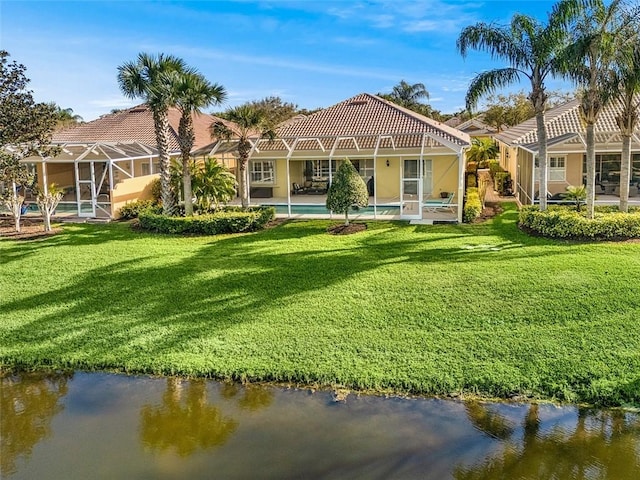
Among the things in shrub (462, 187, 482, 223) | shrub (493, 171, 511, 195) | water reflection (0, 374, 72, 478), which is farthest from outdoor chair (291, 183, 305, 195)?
water reflection (0, 374, 72, 478)

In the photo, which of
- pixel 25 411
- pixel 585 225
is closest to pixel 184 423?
pixel 25 411

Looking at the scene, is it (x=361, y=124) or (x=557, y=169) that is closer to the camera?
(x=557, y=169)

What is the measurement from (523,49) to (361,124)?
10584 mm

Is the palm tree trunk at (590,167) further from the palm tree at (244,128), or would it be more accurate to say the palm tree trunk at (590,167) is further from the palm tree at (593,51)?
the palm tree at (244,128)

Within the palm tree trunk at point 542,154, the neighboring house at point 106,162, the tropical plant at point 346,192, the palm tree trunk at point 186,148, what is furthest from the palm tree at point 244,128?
the palm tree trunk at point 542,154

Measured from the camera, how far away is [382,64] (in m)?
31.3

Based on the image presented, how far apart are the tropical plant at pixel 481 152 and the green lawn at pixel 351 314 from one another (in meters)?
23.4

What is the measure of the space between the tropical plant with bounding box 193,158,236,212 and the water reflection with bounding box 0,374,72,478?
44.2 feet

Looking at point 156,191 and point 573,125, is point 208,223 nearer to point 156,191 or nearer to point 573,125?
point 156,191

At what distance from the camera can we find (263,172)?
29406 mm

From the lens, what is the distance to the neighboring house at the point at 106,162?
24609 mm

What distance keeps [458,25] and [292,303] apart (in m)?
13.0

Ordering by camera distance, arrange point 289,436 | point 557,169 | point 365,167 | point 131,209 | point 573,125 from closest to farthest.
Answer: point 289,436 < point 131,209 < point 573,125 < point 557,169 < point 365,167

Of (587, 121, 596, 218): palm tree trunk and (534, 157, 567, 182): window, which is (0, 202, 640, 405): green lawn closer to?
(587, 121, 596, 218): palm tree trunk
